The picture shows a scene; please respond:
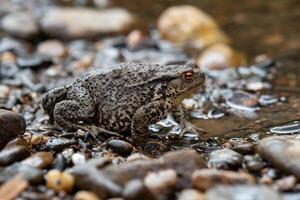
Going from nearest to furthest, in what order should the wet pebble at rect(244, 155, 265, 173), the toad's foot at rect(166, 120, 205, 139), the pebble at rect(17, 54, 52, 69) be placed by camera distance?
the wet pebble at rect(244, 155, 265, 173), the toad's foot at rect(166, 120, 205, 139), the pebble at rect(17, 54, 52, 69)

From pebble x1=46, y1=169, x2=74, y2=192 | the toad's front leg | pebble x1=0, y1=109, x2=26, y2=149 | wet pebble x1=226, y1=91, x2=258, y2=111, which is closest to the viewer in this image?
pebble x1=46, y1=169, x2=74, y2=192

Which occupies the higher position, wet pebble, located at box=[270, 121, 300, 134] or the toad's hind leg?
the toad's hind leg

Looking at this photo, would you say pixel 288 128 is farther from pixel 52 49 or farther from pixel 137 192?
pixel 52 49

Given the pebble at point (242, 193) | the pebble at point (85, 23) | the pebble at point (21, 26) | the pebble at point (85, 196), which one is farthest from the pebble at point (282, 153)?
the pebble at point (21, 26)

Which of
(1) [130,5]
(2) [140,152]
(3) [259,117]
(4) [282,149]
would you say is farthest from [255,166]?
(1) [130,5]

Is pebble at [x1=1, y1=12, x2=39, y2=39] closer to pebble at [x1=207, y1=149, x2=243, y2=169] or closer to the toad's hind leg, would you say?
the toad's hind leg

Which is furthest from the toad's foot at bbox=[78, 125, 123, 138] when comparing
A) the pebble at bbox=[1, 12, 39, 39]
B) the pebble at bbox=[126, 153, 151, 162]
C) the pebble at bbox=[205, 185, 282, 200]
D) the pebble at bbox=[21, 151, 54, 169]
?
the pebble at bbox=[1, 12, 39, 39]
